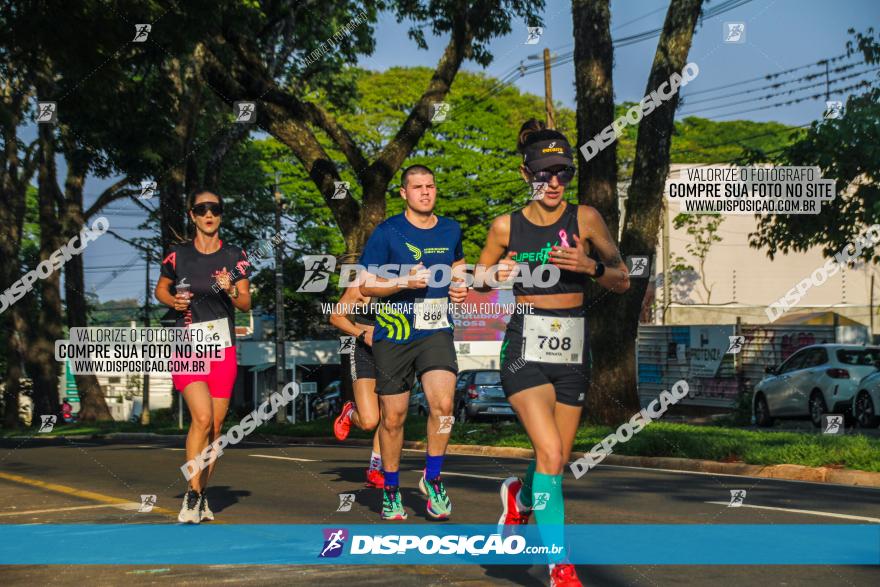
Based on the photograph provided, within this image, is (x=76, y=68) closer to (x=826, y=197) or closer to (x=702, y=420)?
(x=826, y=197)

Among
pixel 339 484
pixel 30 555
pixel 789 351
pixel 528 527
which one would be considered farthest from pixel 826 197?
pixel 30 555

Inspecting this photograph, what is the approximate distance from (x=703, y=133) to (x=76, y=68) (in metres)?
63.6

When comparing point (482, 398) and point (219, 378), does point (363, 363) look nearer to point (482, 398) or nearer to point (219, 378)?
point (219, 378)

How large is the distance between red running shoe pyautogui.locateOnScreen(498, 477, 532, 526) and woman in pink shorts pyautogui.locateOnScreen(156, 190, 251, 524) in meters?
2.43

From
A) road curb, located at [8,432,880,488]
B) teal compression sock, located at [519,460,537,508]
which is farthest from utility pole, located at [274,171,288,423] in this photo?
teal compression sock, located at [519,460,537,508]

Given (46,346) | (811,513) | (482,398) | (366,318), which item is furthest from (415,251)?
(46,346)

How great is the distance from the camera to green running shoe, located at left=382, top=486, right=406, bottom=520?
7.90m

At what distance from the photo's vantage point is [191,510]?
26.0ft

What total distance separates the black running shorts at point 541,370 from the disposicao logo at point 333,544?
4.65 ft

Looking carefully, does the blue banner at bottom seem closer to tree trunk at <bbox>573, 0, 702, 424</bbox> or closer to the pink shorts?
the pink shorts

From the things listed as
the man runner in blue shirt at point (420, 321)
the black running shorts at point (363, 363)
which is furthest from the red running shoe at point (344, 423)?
the man runner in blue shirt at point (420, 321)

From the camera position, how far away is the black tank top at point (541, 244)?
6070mm

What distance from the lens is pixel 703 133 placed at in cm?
7812

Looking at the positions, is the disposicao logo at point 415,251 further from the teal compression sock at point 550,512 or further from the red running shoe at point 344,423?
the red running shoe at point 344,423
